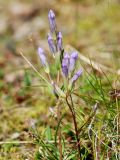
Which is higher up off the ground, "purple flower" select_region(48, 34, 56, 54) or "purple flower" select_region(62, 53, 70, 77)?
"purple flower" select_region(48, 34, 56, 54)

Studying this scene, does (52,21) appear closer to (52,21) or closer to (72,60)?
(52,21)

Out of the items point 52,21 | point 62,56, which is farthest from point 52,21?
point 62,56

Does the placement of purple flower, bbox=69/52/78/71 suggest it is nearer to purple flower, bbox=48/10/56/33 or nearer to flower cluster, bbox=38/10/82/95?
flower cluster, bbox=38/10/82/95

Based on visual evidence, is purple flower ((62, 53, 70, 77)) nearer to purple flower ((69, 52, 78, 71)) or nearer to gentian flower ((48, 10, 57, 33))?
purple flower ((69, 52, 78, 71))

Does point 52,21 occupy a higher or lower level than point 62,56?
higher

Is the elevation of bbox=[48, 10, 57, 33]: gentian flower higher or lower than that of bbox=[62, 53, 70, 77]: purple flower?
higher

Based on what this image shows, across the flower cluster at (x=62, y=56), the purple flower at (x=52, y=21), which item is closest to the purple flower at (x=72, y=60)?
the flower cluster at (x=62, y=56)

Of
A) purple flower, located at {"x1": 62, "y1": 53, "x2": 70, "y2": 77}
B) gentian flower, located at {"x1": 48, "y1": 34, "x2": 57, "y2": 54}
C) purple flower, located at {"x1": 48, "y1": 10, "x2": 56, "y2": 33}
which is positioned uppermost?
purple flower, located at {"x1": 48, "y1": 10, "x2": 56, "y2": 33}

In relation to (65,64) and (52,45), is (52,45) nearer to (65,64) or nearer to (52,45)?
(52,45)

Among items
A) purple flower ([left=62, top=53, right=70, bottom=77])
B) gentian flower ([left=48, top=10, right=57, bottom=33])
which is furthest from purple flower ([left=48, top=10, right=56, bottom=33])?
purple flower ([left=62, top=53, right=70, bottom=77])

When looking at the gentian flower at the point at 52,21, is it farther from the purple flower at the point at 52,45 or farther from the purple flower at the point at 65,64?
the purple flower at the point at 65,64

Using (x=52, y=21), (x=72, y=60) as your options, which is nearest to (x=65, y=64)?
(x=72, y=60)

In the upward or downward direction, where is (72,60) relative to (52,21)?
downward
